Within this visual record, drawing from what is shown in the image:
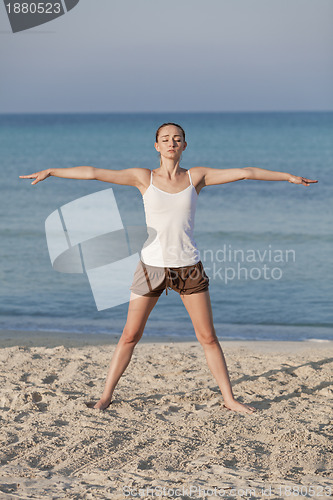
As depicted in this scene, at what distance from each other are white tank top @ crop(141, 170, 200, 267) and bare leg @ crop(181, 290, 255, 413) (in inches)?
13.0

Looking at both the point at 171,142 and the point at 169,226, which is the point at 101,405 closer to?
the point at 169,226

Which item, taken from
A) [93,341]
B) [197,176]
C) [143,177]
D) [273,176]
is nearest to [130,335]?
[143,177]

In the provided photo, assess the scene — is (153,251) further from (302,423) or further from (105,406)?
(302,423)

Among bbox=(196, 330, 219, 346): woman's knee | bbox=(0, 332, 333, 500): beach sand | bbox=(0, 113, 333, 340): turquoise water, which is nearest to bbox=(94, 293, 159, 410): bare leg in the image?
bbox=(0, 332, 333, 500): beach sand

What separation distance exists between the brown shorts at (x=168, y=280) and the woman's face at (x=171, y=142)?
0.83 meters

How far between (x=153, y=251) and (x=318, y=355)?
119 inches

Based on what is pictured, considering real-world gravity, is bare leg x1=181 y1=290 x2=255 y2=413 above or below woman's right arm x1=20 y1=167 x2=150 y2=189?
below

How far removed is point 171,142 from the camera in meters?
4.73

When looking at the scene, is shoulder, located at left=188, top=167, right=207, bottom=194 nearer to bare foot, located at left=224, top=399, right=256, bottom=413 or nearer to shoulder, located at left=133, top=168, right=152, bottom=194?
shoulder, located at left=133, top=168, right=152, bottom=194

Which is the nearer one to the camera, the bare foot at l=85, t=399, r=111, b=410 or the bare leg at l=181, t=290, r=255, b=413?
the bare leg at l=181, t=290, r=255, b=413

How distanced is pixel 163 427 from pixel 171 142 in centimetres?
213

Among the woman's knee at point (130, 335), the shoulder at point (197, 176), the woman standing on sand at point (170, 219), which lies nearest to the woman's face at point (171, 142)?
the woman standing on sand at point (170, 219)

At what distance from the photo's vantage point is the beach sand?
386cm

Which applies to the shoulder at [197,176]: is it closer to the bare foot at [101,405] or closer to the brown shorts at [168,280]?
the brown shorts at [168,280]
